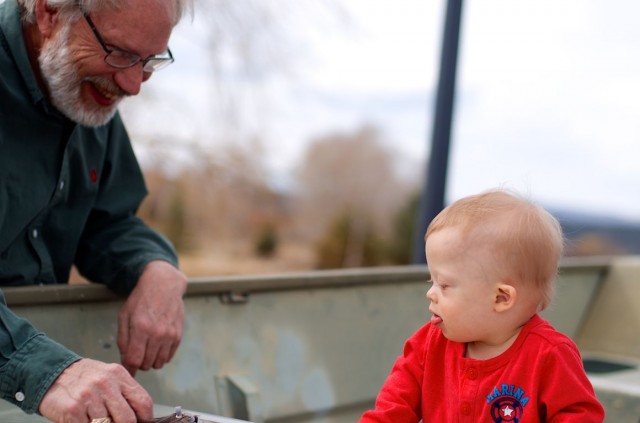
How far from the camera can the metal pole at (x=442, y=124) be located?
4.69 meters

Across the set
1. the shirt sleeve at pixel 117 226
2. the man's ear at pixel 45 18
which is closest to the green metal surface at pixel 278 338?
the shirt sleeve at pixel 117 226

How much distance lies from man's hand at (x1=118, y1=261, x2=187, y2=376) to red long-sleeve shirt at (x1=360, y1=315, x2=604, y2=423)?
807mm

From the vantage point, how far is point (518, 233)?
1811 mm

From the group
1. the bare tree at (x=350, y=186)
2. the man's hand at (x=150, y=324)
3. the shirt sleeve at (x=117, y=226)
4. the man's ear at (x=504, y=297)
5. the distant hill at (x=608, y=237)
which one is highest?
the man's ear at (x=504, y=297)

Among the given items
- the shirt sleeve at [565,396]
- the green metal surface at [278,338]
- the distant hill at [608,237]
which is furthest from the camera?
the distant hill at [608,237]

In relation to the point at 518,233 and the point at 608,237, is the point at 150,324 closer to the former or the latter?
the point at 518,233

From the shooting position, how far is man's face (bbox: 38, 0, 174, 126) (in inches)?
98.3

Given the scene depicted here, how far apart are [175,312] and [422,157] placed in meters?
14.9

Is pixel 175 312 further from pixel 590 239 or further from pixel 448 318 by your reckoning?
pixel 590 239

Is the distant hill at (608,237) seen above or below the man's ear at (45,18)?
below

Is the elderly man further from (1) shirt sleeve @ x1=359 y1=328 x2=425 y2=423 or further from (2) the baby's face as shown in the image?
(2) the baby's face

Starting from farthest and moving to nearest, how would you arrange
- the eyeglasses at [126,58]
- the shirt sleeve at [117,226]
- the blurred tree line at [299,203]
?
the blurred tree line at [299,203]
the shirt sleeve at [117,226]
the eyeglasses at [126,58]

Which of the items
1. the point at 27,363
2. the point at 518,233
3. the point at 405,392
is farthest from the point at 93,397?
the point at 518,233

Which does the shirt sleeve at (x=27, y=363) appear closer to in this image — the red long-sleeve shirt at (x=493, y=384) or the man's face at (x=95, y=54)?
the red long-sleeve shirt at (x=493, y=384)
